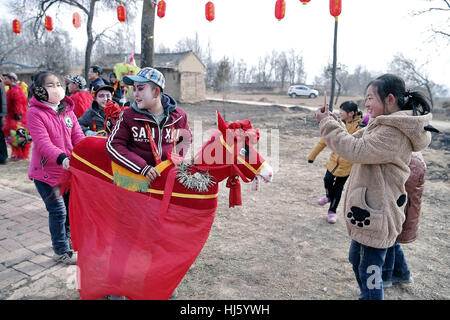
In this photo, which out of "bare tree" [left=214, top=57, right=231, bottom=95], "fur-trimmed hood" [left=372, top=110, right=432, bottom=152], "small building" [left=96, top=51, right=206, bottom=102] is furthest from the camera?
"small building" [left=96, top=51, right=206, bottom=102]

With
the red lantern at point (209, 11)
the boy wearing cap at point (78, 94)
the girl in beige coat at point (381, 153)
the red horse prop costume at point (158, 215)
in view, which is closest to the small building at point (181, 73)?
the red lantern at point (209, 11)

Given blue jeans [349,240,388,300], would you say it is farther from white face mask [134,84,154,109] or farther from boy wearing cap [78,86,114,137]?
boy wearing cap [78,86,114,137]

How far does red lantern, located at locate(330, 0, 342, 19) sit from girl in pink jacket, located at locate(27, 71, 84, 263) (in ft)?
26.6

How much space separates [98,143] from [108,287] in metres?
1.20

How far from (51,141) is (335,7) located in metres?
8.53

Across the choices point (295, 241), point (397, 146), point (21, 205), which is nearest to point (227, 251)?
point (295, 241)

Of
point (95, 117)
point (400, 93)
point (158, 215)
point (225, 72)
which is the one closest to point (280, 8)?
point (95, 117)

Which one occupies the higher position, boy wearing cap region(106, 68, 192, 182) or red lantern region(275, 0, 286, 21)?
red lantern region(275, 0, 286, 21)

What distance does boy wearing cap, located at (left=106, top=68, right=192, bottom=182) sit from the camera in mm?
2394

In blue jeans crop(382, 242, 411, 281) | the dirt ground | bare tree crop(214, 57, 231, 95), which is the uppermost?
Answer: bare tree crop(214, 57, 231, 95)

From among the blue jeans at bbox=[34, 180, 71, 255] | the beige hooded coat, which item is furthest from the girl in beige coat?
the blue jeans at bbox=[34, 180, 71, 255]

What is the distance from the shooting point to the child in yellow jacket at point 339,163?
13.6ft
